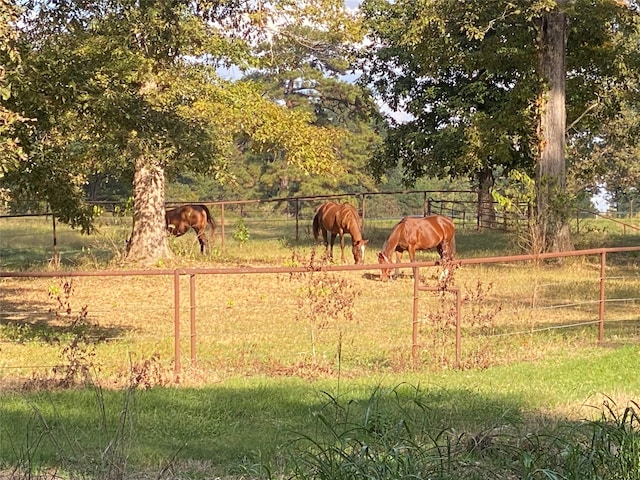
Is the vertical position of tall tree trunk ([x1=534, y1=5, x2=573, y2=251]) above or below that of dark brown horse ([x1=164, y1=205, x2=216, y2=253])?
above

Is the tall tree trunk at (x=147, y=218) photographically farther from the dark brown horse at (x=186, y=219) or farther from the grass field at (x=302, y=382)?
the grass field at (x=302, y=382)

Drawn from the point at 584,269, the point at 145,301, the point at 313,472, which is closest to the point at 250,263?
the point at 145,301

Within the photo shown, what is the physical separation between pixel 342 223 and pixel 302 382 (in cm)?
1329

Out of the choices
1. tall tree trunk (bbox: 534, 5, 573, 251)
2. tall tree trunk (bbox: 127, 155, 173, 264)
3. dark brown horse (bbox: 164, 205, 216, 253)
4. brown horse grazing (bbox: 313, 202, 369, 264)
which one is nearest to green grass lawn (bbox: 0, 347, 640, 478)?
brown horse grazing (bbox: 313, 202, 369, 264)

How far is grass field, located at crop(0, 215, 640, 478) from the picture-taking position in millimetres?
5137

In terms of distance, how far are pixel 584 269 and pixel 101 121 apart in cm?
1326

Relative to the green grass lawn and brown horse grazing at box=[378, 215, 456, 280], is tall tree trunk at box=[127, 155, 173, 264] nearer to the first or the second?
brown horse grazing at box=[378, 215, 456, 280]

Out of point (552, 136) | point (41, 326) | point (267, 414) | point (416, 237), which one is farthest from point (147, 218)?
point (267, 414)

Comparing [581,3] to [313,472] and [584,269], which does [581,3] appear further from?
[313,472]

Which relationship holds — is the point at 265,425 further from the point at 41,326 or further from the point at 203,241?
the point at 203,241

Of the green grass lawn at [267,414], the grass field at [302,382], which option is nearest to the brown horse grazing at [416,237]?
the grass field at [302,382]

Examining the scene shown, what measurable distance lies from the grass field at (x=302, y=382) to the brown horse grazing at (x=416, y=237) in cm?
120

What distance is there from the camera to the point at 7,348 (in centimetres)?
1016

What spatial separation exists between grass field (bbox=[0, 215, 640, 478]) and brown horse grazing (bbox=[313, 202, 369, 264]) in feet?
9.22
